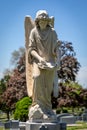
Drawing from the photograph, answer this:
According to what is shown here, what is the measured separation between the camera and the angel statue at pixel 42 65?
920 cm

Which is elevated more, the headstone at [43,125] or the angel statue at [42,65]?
the angel statue at [42,65]

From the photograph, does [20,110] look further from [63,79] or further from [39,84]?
[63,79]

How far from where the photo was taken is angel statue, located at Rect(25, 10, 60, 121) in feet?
30.2

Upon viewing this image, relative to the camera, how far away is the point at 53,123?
29.1 ft

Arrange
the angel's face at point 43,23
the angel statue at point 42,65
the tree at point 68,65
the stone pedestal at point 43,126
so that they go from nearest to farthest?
the stone pedestal at point 43,126
the angel statue at point 42,65
the angel's face at point 43,23
the tree at point 68,65

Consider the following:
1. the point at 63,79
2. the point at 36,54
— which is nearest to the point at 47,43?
the point at 36,54

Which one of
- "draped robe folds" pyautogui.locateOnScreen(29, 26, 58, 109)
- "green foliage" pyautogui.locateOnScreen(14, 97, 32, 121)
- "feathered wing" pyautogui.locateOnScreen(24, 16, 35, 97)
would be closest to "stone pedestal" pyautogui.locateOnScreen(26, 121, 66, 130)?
"draped robe folds" pyautogui.locateOnScreen(29, 26, 58, 109)

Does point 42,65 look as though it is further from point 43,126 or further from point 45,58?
point 43,126

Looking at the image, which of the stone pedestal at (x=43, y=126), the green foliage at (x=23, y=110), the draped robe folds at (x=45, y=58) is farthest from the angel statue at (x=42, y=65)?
the green foliage at (x=23, y=110)

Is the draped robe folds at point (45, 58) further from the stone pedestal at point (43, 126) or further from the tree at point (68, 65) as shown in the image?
the tree at point (68, 65)

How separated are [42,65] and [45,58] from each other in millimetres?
315

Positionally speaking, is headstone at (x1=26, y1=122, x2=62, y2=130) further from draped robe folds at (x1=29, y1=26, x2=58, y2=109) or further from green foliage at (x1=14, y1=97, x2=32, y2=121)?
green foliage at (x1=14, y1=97, x2=32, y2=121)

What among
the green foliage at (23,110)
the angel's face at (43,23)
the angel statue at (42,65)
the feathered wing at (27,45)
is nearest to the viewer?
the angel statue at (42,65)

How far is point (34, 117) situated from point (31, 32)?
219cm
